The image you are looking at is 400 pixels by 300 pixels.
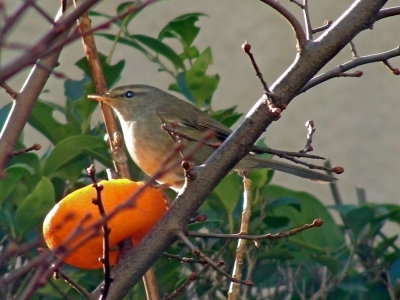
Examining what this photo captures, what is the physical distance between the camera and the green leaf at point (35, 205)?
108 inches

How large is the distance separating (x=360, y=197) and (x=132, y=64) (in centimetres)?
282

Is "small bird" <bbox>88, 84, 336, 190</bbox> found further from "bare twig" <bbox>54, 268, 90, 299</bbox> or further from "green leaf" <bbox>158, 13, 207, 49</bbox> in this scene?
"bare twig" <bbox>54, 268, 90, 299</bbox>

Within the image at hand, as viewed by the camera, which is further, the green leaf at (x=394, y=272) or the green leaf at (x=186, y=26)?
the green leaf at (x=186, y=26)

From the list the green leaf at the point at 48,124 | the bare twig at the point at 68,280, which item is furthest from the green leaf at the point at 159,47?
the bare twig at the point at 68,280

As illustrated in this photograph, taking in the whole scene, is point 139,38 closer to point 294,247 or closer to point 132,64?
point 294,247

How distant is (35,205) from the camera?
108 inches

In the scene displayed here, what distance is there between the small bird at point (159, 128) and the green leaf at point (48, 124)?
232 millimetres

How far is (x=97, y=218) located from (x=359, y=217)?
168 centimetres

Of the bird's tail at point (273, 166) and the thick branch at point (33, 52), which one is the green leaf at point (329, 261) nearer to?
the bird's tail at point (273, 166)

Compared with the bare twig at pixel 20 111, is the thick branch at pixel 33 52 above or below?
above

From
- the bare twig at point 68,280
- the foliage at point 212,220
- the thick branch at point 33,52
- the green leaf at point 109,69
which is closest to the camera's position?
the thick branch at point 33,52

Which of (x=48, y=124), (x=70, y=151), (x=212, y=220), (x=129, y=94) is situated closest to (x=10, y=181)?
(x=70, y=151)

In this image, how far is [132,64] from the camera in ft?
20.6

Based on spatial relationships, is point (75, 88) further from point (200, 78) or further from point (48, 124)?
point (200, 78)
